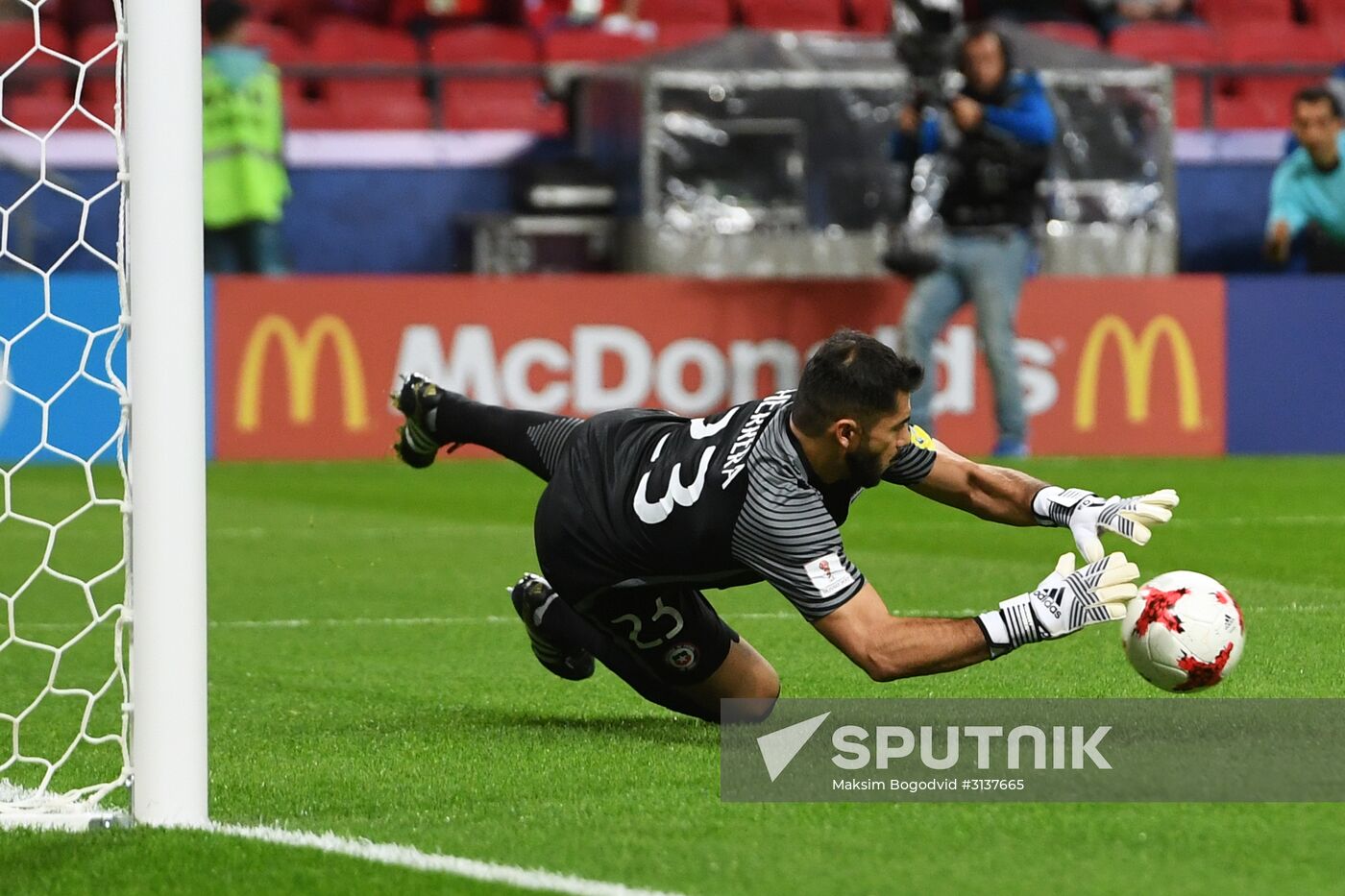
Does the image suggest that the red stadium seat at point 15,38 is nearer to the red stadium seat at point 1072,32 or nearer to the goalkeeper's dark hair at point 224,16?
the goalkeeper's dark hair at point 224,16

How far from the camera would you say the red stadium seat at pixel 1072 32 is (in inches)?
698

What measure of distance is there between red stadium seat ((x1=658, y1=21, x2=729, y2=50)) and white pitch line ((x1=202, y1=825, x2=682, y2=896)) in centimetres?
1345

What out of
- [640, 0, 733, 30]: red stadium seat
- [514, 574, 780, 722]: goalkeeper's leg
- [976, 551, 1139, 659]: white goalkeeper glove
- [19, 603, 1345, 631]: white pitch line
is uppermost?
[640, 0, 733, 30]: red stadium seat

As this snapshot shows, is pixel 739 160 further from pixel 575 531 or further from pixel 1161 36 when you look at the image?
pixel 575 531

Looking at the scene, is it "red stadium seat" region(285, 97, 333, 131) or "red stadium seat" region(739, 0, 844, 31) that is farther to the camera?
"red stadium seat" region(739, 0, 844, 31)

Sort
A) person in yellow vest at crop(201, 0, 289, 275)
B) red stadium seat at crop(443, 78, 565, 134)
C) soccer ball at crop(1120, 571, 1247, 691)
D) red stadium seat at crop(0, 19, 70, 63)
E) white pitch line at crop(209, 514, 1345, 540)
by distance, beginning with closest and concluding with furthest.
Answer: soccer ball at crop(1120, 571, 1247, 691), white pitch line at crop(209, 514, 1345, 540), person in yellow vest at crop(201, 0, 289, 275), red stadium seat at crop(0, 19, 70, 63), red stadium seat at crop(443, 78, 565, 134)

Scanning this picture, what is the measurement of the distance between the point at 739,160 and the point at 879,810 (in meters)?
11.8

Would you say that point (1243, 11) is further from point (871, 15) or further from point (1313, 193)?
point (1313, 193)

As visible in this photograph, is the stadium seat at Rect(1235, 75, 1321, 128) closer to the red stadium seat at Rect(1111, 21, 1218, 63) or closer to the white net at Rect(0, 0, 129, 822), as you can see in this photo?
the red stadium seat at Rect(1111, 21, 1218, 63)

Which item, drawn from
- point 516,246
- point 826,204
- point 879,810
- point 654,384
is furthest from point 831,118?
point 879,810

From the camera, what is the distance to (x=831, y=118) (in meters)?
16.0

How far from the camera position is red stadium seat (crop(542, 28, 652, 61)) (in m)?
17.1

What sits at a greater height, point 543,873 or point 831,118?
point 831,118

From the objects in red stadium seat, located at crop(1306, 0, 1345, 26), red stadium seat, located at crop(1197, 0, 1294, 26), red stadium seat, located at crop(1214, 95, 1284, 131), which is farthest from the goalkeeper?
red stadium seat, located at crop(1306, 0, 1345, 26)
